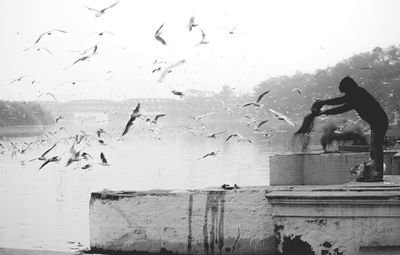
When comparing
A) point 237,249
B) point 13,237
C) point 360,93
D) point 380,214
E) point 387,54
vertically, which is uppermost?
point 387,54

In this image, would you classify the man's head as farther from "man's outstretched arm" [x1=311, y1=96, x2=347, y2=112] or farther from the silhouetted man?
"man's outstretched arm" [x1=311, y1=96, x2=347, y2=112]

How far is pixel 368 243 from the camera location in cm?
543

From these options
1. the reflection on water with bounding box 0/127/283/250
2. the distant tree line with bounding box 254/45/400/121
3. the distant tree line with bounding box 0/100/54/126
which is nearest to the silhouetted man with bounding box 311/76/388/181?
the reflection on water with bounding box 0/127/283/250

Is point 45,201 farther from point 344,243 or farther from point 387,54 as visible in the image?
point 387,54

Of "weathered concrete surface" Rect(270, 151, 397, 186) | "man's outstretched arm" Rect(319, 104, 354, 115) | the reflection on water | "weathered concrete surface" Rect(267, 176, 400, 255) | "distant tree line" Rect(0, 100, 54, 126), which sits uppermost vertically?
"distant tree line" Rect(0, 100, 54, 126)

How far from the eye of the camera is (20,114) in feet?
407

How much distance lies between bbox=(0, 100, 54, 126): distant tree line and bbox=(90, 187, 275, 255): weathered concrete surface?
115m

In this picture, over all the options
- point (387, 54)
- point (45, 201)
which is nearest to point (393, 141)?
point (45, 201)

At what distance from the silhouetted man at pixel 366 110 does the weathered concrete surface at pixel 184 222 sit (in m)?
1.68

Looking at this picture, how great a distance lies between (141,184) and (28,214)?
31.4 ft

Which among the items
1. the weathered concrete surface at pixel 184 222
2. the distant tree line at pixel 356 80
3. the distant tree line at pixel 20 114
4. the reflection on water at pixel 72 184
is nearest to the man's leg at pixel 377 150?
the weathered concrete surface at pixel 184 222

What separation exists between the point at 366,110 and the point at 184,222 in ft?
8.91

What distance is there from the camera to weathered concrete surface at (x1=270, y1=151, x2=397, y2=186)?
11.1 m

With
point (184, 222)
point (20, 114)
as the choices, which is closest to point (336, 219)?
point (184, 222)
